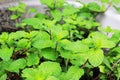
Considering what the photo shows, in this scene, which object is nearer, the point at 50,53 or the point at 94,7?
the point at 50,53

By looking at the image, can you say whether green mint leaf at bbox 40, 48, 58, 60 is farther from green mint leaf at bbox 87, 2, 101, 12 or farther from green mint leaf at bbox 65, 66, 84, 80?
green mint leaf at bbox 87, 2, 101, 12

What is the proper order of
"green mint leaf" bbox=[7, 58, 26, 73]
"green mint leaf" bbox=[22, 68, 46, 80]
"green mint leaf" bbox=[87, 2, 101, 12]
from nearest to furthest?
"green mint leaf" bbox=[22, 68, 46, 80] → "green mint leaf" bbox=[7, 58, 26, 73] → "green mint leaf" bbox=[87, 2, 101, 12]

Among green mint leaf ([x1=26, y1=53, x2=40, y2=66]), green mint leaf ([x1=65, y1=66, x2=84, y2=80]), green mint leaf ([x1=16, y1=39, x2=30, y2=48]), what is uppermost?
green mint leaf ([x1=16, y1=39, x2=30, y2=48])

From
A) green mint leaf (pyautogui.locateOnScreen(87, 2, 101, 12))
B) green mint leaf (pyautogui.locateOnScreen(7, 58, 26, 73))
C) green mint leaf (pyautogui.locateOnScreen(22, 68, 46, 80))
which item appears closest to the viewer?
green mint leaf (pyautogui.locateOnScreen(22, 68, 46, 80))

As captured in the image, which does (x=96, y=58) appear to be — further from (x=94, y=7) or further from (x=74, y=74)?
(x=94, y=7)

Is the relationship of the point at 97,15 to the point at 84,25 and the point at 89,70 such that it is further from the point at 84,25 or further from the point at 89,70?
the point at 89,70

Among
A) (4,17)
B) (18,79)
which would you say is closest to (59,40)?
(18,79)

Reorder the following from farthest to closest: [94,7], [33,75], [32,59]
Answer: [94,7], [32,59], [33,75]

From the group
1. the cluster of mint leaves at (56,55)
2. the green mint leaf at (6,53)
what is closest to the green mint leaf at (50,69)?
the cluster of mint leaves at (56,55)

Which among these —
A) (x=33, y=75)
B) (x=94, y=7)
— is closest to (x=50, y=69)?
(x=33, y=75)

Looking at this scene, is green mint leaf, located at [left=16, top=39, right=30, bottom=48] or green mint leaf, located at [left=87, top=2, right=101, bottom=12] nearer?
green mint leaf, located at [left=16, top=39, right=30, bottom=48]

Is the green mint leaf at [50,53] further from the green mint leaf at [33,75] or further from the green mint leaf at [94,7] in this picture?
the green mint leaf at [94,7]

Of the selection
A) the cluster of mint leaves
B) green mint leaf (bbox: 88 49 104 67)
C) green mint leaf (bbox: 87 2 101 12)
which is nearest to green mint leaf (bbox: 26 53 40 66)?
the cluster of mint leaves
